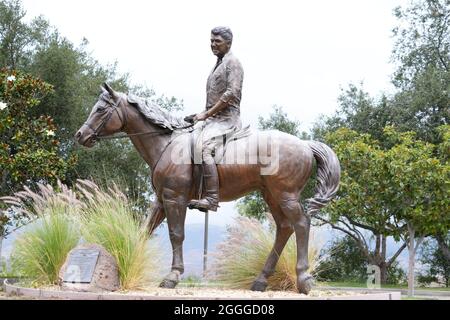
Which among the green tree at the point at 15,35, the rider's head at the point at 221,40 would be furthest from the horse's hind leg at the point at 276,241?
the green tree at the point at 15,35

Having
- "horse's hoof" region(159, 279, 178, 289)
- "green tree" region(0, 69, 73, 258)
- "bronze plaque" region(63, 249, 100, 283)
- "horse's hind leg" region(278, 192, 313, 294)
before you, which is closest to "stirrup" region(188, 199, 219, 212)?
"horse's hind leg" region(278, 192, 313, 294)

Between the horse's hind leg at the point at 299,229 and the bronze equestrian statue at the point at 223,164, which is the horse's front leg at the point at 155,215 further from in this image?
the horse's hind leg at the point at 299,229

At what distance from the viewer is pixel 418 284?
29016 mm

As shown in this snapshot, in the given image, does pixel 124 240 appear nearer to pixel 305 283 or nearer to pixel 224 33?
pixel 305 283

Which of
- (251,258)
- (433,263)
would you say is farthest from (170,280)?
(433,263)

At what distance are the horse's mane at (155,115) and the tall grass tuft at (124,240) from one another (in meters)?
1.23

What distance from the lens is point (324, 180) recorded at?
9641mm

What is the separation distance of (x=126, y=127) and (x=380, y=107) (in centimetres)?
2125

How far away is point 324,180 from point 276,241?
1.13m

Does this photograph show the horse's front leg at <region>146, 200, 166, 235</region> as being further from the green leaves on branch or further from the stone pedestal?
the green leaves on branch

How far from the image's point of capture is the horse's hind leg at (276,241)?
983 centimetres

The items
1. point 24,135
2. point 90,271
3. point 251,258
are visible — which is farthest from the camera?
point 24,135
